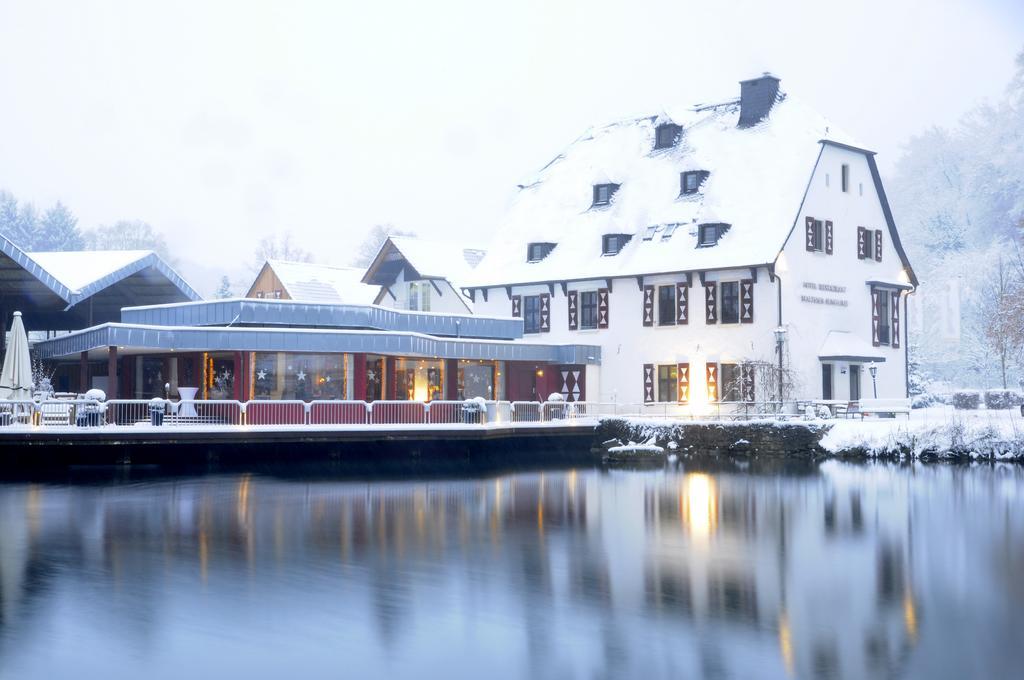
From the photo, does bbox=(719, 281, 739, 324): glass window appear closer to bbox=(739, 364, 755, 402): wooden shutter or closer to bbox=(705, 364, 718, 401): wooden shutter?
bbox=(705, 364, 718, 401): wooden shutter

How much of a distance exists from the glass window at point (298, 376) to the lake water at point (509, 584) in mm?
10382

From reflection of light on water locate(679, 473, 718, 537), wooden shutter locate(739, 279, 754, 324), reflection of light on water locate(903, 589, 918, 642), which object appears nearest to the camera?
reflection of light on water locate(903, 589, 918, 642)

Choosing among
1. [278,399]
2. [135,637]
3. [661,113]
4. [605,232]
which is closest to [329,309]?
[278,399]

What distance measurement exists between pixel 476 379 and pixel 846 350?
42.0 feet

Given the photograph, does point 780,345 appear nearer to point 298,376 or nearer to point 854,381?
point 854,381

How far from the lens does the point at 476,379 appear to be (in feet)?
142

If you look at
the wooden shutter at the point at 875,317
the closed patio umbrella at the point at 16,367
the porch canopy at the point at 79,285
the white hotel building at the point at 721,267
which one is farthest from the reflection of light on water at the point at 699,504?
the porch canopy at the point at 79,285

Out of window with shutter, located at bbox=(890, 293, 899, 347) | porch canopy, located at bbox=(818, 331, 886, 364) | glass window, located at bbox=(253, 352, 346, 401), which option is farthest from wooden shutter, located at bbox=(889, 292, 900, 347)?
glass window, located at bbox=(253, 352, 346, 401)

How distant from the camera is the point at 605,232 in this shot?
48.1 meters

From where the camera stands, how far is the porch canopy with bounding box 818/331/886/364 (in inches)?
1698

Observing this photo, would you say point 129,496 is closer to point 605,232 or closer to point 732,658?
point 732,658

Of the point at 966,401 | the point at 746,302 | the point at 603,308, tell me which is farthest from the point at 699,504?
the point at 966,401

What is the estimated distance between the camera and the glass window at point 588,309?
47.7m

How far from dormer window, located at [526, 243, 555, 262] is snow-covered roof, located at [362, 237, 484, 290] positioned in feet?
9.13
